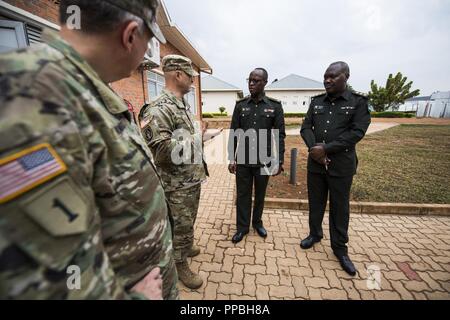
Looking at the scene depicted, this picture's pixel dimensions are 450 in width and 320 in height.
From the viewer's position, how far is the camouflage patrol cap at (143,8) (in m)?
0.77

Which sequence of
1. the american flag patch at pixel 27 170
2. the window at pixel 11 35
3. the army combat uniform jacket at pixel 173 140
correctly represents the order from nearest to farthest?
1. the american flag patch at pixel 27 170
2. the army combat uniform jacket at pixel 173 140
3. the window at pixel 11 35

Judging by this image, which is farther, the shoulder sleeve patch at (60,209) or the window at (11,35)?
the window at (11,35)

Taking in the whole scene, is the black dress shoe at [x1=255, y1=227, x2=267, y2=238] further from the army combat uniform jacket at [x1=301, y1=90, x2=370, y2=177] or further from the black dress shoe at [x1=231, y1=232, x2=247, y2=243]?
the army combat uniform jacket at [x1=301, y1=90, x2=370, y2=177]

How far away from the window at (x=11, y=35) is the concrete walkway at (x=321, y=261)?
3548 mm

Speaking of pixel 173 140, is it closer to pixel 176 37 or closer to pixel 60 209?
pixel 60 209

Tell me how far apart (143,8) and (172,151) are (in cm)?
125

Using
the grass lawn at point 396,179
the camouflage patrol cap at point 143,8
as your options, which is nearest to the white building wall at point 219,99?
the grass lawn at point 396,179

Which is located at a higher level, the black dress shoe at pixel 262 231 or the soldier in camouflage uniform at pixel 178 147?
the soldier in camouflage uniform at pixel 178 147

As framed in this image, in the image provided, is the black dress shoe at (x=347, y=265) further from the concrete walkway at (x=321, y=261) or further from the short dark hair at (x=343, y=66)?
the short dark hair at (x=343, y=66)

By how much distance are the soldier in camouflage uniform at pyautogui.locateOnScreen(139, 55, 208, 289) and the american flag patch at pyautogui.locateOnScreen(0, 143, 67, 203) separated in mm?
1392

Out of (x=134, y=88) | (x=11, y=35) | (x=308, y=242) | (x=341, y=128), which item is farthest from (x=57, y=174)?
(x=134, y=88)

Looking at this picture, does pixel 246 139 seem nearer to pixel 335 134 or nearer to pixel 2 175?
pixel 335 134

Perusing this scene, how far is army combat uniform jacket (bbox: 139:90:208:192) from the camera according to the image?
1.93 m

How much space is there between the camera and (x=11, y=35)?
278 centimetres
